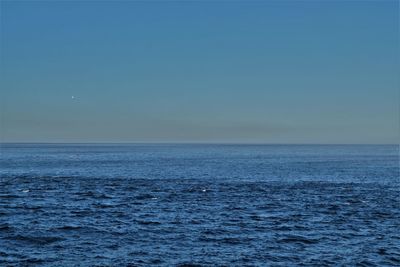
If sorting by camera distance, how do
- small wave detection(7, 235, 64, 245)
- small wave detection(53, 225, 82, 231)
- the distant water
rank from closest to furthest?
the distant water < small wave detection(7, 235, 64, 245) < small wave detection(53, 225, 82, 231)

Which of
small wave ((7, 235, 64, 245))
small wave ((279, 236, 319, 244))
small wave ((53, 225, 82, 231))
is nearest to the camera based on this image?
small wave ((7, 235, 64, 245))

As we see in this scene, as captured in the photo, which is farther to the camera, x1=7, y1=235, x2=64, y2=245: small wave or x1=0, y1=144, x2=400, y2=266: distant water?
x1=7, y1=235, x2=64, y2=245: small wave

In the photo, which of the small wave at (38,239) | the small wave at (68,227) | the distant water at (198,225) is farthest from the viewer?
the small wave at (68,227)

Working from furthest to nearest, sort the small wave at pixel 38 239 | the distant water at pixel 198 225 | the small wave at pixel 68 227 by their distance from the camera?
the small wave at pixel 68 227 → the small wave at pixel 38 239 → the distant water at pixel 198 225

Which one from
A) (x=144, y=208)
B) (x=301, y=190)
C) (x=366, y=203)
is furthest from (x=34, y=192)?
(x=366, y=203)

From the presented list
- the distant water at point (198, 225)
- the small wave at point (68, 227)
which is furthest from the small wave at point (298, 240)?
the small wave at point (68, 227)

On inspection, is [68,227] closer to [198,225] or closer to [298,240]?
[198,225]

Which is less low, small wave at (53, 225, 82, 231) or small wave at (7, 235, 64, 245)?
small wave at (53, 225, 82, 231)

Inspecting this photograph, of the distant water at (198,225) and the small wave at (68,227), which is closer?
the distant water at (198,225)

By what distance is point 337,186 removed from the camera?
69.8m

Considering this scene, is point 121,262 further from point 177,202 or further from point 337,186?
point 337,186

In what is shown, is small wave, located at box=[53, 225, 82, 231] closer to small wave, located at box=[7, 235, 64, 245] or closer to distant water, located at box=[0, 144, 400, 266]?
distant water, located at box=[0, 144, 400, 266]

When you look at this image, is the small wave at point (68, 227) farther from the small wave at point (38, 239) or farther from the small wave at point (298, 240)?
the small wave at point (298, 240)

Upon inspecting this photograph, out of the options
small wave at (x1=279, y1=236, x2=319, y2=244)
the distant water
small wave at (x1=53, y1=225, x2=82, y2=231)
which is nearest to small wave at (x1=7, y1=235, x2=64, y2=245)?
the distant water
